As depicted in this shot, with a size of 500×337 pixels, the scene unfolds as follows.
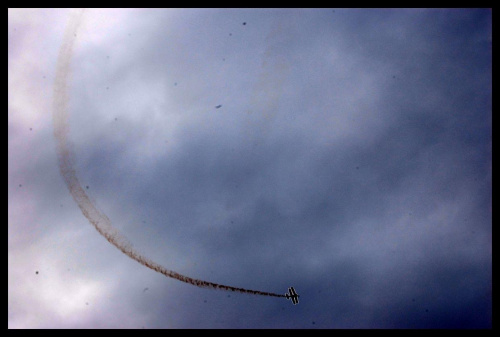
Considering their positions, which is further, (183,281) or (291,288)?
(291,288)
